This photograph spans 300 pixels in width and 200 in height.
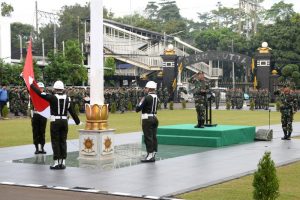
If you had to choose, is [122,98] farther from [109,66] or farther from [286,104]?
[286,104]

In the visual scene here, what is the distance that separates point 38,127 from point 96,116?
2.43m

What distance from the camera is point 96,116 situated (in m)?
12.5

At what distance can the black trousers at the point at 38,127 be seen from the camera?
14250 millimetres

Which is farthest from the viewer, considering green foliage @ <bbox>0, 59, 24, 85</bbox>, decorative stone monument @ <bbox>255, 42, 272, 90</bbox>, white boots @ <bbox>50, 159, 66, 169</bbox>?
decorative stone monument @ <bbox>255, 42, 272, 90</bbox>

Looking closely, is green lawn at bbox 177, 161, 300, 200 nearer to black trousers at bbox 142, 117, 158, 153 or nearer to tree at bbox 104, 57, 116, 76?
black trousers at bbox 142, 117, 158, 153

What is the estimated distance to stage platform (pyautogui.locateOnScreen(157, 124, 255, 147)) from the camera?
16109 mm

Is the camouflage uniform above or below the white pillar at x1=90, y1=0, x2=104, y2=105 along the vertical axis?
below

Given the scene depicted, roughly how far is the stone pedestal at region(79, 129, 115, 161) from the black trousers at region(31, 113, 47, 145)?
206 cm

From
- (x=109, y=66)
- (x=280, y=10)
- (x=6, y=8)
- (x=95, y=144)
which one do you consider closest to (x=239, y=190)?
(x=95, y=144)

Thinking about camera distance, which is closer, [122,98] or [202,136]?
[202,136]

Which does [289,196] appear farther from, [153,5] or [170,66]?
[153,5]

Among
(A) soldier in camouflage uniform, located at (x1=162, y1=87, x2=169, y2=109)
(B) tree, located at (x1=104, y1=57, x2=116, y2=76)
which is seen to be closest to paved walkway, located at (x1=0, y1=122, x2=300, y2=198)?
(A) soldier in camouflage uniform, located at (x1=162, y1=87, x2=169, y2=109)

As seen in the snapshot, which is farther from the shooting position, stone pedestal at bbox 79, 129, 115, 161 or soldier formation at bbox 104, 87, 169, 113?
soldier formation at bbox 104, 87, 169, 113

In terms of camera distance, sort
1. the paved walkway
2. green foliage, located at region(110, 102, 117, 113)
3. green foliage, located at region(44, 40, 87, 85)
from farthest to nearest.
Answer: green foliage, located at region(44, 40, 87, 85) < green foliage, located at region(110, 102, 117, 113) < the paved walkway
